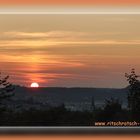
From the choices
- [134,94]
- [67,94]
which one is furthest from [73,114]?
[134,94]

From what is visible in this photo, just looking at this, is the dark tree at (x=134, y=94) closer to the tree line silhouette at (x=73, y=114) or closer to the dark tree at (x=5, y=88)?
the tree line silhouette at (x=73, y=114)

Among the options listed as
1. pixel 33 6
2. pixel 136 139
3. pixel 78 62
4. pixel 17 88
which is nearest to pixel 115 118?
pixel 136 139

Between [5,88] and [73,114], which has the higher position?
[5,88]

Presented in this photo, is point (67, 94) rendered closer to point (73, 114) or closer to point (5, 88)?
point (73, 114)

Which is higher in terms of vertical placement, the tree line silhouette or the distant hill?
the distant hill

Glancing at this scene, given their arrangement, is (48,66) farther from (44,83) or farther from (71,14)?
(71,14)

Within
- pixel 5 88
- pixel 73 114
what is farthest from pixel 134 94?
pixel 5 88

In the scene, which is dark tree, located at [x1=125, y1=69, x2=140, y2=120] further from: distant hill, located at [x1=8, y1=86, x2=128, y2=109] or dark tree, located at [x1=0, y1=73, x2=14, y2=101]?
dark tree, located at [x1=0, y1=73, x2=14, y2=101]

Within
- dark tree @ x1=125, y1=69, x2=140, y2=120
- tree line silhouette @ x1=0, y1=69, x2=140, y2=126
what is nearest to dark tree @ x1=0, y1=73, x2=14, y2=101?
tree line silhouette @ x1=0, y1=69, x2=140, y2=126
